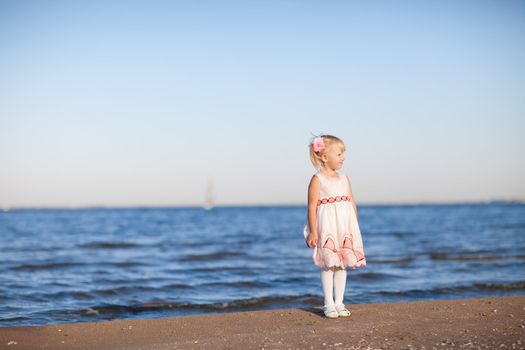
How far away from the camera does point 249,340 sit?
4.81 metres

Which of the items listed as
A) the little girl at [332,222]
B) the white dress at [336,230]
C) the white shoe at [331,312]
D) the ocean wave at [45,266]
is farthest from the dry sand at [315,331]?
the ocean wave at [45,266]

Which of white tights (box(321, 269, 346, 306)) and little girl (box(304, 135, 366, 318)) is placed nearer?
little girl (box(304, 135, 366, 318))

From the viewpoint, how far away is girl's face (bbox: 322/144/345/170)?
18.6ft

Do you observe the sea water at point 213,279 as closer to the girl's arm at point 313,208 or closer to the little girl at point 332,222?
the little girl at point 332,222

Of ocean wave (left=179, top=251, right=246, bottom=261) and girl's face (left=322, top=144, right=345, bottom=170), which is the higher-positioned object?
girl's face (left=322, top=144, right=345, bottom=170)

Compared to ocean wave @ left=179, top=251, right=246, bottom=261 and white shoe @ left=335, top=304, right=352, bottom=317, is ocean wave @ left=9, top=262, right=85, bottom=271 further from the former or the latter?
white shoe @ left=335, top=304, right=352, bottom=317

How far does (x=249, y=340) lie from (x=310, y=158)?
6.75ft

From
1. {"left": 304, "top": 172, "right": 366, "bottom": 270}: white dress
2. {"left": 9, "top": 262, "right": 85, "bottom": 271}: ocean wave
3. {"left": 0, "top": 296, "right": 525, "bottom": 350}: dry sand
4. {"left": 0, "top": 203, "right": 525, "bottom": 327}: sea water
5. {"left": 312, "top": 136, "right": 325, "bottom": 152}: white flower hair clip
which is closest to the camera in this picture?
{"left": 0, "top": 296, "right": 525, "bottom": 350}: dry sand

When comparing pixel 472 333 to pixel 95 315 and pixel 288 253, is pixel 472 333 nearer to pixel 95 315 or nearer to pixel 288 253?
pixel 95 315

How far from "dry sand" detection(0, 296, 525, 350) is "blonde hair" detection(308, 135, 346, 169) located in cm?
166

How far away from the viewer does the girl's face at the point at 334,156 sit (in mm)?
5664

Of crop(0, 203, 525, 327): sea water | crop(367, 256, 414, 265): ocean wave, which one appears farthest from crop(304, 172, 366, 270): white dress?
crop(367, 256, 414, 265): ocean wave

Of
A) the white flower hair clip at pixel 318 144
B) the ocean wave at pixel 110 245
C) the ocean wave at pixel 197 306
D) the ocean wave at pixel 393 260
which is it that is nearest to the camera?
the white flower hair clip at pixel 318 144

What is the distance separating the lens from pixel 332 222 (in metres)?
5.57
